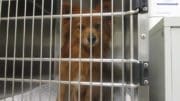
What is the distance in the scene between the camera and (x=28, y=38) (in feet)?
2.85

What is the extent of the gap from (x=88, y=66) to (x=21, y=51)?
0.80ft

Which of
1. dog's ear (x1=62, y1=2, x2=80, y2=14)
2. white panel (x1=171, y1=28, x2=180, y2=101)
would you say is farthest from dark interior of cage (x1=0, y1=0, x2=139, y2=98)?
white panel (x1=171, y1=28, x2=180, y2=101)

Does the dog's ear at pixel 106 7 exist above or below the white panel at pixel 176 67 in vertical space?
above

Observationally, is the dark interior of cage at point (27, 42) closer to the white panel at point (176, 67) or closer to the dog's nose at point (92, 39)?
the dog's nose at point (92, 39)

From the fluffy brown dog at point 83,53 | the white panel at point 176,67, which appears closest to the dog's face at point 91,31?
the fluffy brown dog at point 83,53

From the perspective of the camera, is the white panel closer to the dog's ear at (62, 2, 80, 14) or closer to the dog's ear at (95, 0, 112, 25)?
the dog's ear at (95, 0, 112, 25)

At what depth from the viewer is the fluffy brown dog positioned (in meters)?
0.79

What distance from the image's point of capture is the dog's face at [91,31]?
0.79 m

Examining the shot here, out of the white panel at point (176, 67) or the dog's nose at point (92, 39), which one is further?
the dog's nose at point (92, 39)

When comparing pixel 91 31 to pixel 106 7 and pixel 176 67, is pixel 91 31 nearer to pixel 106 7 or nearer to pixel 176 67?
pixel 106 7

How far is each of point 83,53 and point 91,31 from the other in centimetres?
7

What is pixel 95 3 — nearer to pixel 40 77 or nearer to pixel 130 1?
pixel 130 1

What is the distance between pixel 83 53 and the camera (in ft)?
2.69

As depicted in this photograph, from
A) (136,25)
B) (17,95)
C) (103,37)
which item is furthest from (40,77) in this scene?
(136,25)
